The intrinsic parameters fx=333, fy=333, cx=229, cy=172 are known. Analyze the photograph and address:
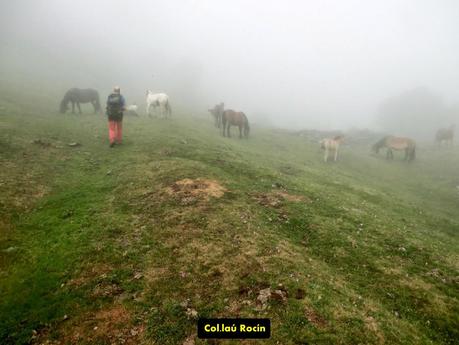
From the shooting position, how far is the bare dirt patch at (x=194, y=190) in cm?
1327

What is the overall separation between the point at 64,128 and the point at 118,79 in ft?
179

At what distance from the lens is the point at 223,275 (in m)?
8.65

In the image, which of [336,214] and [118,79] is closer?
[336,214]

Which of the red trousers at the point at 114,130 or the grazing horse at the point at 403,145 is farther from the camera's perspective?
the grazing horse at the point at 403,145

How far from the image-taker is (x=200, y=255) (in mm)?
9516

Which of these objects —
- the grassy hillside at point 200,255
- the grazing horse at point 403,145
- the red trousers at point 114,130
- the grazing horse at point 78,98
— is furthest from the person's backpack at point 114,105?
the grazing horse at point 403,145

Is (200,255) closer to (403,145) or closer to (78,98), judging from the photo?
(78,98)

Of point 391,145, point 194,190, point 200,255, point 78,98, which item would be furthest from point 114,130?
point 391,145

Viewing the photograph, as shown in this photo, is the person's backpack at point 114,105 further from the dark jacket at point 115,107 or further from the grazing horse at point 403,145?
the grazing horse at point 403,145

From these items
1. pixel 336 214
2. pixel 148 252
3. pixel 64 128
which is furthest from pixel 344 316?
pixel 64 128

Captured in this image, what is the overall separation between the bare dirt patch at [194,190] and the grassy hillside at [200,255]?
9cm

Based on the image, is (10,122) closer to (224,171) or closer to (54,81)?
(224,171)

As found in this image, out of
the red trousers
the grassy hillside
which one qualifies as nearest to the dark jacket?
the red trousers

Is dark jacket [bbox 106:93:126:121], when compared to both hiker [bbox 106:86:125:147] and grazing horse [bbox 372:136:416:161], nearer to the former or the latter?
hiker [bbox 106:86:125:147]
